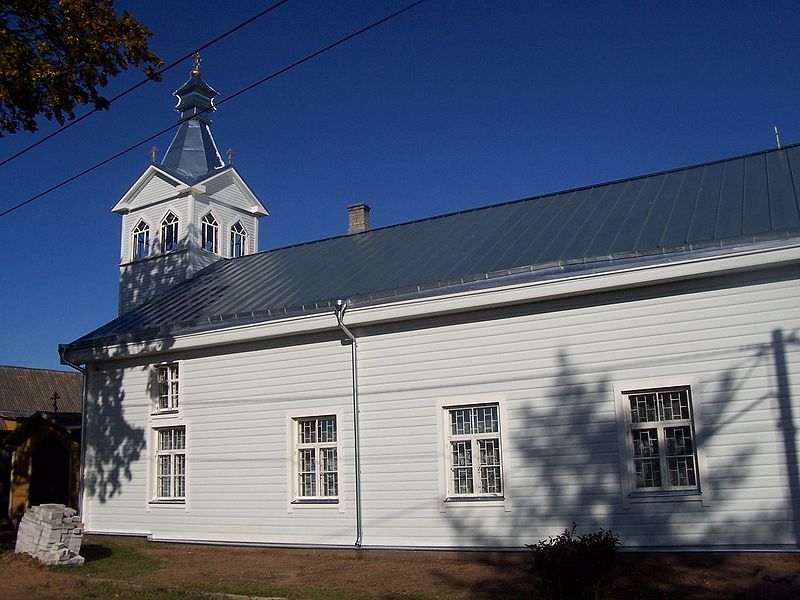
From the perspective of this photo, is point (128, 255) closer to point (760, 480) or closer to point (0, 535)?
point (0, 535)

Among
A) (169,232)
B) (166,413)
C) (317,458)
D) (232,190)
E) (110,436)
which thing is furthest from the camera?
(232,190)

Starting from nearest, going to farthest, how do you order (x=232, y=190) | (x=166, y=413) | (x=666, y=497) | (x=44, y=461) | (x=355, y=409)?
1. (x=666, y=497)
2. (x=355, y=409)
3. (x=166, y=413)
4. (x=44, y=461)
5. (x=232, y=190)

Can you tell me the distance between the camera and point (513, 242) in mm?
16109

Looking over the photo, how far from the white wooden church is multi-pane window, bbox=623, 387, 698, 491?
0.11 feet

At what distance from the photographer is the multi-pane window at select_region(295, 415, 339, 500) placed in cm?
1559

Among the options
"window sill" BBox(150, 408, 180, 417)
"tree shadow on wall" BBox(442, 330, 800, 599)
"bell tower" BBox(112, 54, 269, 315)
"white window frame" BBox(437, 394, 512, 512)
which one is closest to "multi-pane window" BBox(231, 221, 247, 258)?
"bell tower" BBox(112, 54, 269, 315)

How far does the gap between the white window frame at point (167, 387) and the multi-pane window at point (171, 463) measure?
1.57 ft

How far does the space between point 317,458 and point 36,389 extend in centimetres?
2951

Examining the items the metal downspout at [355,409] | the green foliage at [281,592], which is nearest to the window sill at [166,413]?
the metal downspout at [355,409]

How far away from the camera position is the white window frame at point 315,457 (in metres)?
15.4

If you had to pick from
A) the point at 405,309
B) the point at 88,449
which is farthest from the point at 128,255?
the point at 405,309

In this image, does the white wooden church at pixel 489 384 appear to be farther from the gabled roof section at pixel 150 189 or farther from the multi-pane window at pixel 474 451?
the gabled roof section at pixel 150 189

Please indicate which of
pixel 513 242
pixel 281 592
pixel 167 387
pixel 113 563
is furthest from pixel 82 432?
pixel 513 242

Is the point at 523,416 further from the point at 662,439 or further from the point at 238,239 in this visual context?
the point at 238,239
